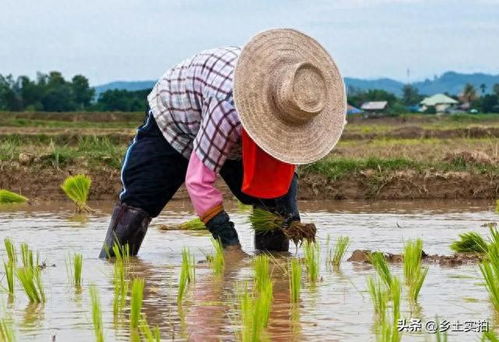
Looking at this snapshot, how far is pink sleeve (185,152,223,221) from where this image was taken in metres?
5.82

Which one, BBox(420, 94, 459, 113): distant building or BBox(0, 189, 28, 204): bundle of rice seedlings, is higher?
BBox(420, 94, 459, 113): distant building

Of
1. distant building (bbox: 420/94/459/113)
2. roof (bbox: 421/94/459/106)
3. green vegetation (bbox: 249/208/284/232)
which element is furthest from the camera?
roof (bbox: 421/94/459/106)

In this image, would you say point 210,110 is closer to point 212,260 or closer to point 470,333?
point 212,260

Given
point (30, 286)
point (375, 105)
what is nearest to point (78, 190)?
point (30, 286)

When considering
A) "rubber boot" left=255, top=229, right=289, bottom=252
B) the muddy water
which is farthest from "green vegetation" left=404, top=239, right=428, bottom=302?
"rubber boot" left=255, top=229, right=289, bottom=252

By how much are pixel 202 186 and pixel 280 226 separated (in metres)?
0.60

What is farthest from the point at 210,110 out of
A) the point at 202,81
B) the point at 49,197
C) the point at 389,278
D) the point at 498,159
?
the point at 498,159

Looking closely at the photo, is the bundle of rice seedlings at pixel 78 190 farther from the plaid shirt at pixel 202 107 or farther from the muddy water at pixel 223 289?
the plaid shirt at pixel 202 107

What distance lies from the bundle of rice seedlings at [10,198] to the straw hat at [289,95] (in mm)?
4510

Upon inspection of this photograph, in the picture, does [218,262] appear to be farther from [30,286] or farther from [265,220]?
[30,286]

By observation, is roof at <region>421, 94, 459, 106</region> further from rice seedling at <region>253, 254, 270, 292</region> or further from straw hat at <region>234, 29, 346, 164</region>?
rice seedling at <region>253, 254, 270, 292</region>

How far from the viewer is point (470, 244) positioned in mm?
6199

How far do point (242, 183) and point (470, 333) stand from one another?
2.40m

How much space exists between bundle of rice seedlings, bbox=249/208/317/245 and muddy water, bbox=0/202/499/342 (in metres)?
0.22
